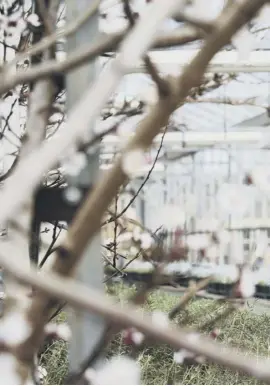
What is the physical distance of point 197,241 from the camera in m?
1.94

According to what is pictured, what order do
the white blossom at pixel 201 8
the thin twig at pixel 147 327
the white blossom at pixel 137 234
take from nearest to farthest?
the thin twig at pixel 147 327 < the white blossom at pixel 201 8 < the white blossom at pixel 137 234

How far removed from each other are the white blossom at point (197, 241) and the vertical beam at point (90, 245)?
85 cm

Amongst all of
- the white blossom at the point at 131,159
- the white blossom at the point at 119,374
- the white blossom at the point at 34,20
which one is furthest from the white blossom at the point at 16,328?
the white blossom at the point at 34,20

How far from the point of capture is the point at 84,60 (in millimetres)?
A: 756

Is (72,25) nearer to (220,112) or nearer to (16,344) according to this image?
(16,344)

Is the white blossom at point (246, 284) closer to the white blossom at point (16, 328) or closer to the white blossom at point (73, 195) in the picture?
the white blossom at point (73, 195)

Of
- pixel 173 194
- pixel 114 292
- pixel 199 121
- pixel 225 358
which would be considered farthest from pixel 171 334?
pixel 199 121

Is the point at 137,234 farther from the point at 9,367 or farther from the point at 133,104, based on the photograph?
the point at 9,367

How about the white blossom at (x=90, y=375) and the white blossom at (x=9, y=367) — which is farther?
the white blossom at (x=90, y=375)

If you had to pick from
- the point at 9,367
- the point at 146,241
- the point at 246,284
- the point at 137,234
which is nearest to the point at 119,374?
the point at 9,367

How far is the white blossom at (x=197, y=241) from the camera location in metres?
1.91

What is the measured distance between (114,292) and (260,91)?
2.62 metres

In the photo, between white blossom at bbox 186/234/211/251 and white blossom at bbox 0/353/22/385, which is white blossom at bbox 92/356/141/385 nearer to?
white blossom at bbox 0/353/22/385

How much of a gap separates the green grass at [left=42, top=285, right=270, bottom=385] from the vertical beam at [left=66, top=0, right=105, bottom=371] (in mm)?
928
